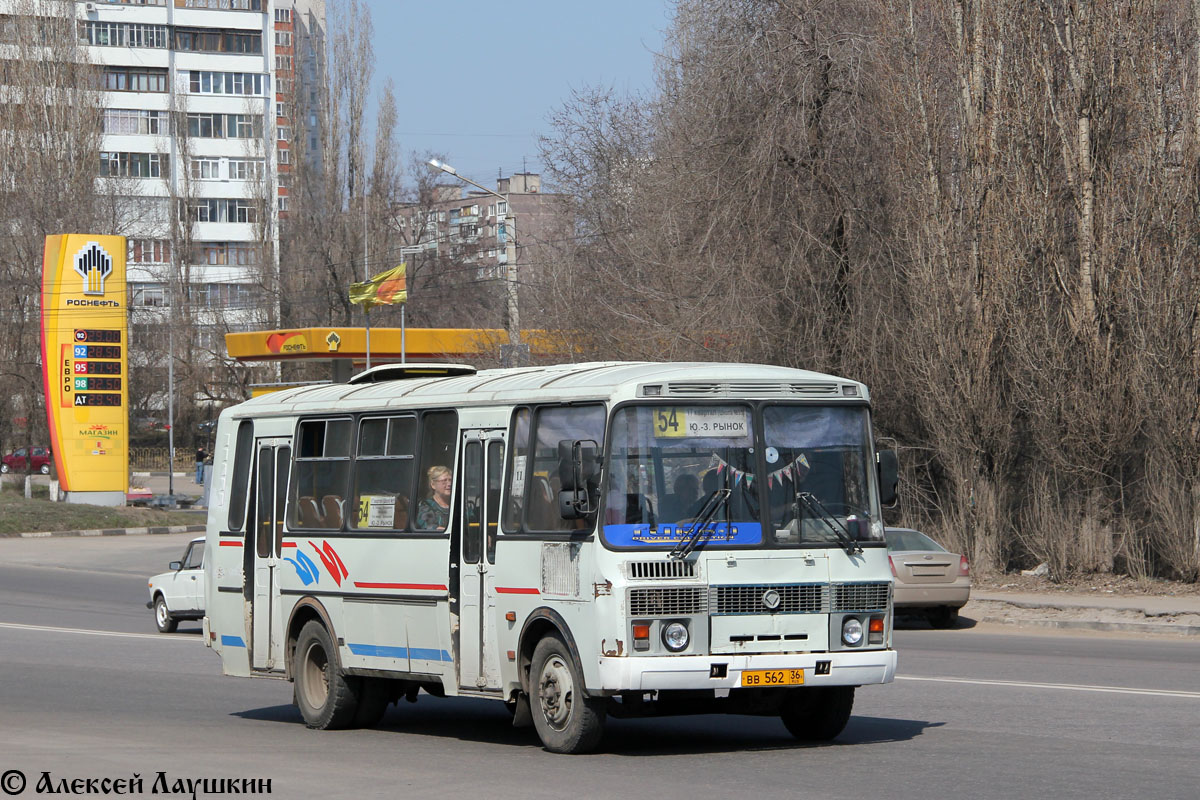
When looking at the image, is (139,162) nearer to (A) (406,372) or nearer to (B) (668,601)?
(A) (406,372)

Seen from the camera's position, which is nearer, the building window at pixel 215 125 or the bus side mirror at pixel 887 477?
the bus side mirror at pixel 887 477

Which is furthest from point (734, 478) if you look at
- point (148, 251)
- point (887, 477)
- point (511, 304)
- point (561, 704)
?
point (148, 251)

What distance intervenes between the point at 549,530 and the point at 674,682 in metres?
1.36

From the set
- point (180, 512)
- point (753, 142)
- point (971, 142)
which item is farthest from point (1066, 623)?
point (180, 512)

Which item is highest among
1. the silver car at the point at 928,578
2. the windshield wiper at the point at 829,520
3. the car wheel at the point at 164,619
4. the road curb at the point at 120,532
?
the windshield wiper at the point at 829,520

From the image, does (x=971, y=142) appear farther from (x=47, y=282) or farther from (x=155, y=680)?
(x=47, y=282)

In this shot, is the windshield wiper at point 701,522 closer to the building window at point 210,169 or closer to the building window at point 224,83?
the building window at point 210,169

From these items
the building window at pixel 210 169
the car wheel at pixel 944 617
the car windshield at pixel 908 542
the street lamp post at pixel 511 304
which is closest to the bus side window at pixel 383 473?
the car windshield at pixel 908 542

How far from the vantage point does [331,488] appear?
12.7m

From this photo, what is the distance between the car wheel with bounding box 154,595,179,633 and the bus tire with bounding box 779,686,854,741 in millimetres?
14054

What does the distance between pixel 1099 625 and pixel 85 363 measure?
126 feet

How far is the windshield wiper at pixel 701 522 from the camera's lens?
9.85m

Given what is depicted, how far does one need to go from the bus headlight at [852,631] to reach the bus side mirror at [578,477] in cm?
183

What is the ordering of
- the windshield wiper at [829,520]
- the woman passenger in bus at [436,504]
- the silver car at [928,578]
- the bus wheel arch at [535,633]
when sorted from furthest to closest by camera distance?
the silver car at [928,578] < the woman passenger in bus at [436,504] < the windshield wiper at [829,520] < the bus wheel arch at [535,633]
